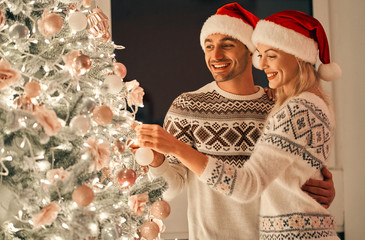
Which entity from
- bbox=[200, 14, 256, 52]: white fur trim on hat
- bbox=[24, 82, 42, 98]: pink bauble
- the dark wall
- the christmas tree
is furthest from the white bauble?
the dark wall

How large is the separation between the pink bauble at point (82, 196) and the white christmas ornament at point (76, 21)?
44cm

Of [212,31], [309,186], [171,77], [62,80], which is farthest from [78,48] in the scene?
[171,77]

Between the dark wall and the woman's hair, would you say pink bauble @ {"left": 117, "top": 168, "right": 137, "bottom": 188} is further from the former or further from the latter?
the dark wall

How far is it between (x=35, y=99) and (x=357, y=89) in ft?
6.46

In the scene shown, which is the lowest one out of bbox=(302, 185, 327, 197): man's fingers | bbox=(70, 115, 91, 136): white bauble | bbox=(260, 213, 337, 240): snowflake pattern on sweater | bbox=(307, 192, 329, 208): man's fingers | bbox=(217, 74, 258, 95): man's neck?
bbox=(260, 213, 337, 240): snowflake pattern on sweater

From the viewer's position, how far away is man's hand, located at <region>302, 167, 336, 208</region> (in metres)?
1.47

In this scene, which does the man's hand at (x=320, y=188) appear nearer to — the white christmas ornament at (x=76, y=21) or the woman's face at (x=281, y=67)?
the woman's face at (x=281, y=67)

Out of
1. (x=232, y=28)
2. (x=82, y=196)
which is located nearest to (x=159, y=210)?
(x=82, y=196)

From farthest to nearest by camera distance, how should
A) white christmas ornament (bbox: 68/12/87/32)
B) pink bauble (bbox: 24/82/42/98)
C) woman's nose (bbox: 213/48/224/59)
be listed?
woman's nose (bbox: 213/48/224/59) → white christmas ornament (bbox: 68/12/87/32) → pink bauble (bbox: 24/82/42/98)

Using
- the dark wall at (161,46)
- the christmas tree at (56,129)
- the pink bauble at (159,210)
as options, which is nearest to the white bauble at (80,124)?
the christmas tree at (56,129)

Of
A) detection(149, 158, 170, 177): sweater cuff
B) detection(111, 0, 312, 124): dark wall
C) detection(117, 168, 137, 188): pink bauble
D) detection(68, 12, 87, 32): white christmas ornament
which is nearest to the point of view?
detection(68, 12, 87, 32): white christmas ornament

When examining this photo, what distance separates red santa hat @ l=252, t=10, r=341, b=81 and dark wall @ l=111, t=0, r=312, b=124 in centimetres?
97

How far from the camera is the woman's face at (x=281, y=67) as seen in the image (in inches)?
59.4

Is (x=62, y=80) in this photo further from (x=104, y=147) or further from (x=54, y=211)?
(x=54, y=211)
